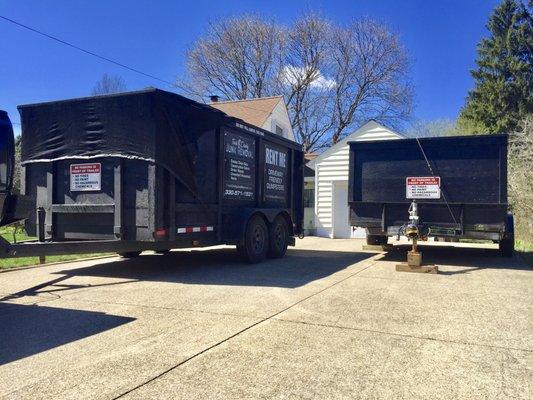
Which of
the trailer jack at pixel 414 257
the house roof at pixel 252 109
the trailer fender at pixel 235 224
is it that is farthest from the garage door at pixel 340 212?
the trailer fender at pixel 235 224

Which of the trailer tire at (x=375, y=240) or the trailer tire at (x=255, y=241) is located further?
the trailer tire at (x=375, y=240)

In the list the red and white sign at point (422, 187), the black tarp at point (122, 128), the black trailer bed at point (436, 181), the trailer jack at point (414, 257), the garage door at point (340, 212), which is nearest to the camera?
the black tarp at point (122, 128)

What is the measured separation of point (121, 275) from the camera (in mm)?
8797

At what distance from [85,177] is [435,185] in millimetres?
7206

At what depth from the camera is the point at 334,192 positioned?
20219 mm

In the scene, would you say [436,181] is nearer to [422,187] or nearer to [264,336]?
[422,187]

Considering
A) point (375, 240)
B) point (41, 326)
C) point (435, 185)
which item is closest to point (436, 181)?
point (435, 185)

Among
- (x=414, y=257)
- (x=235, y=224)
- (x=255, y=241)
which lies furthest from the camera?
(x=255, y=241)

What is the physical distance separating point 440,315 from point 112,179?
5313 millimetres

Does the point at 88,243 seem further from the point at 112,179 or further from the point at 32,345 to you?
the point at 32,345

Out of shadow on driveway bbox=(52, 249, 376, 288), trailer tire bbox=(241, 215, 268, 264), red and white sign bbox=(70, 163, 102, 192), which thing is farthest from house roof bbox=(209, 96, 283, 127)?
red and white sign bbox=(70, 163, 102, 192)

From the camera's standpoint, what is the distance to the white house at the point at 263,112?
77.8 feet

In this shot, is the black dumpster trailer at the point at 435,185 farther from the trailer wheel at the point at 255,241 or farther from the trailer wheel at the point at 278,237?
the trailer wheel at the point at 255,241

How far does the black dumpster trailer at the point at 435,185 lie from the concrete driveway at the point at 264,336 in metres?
1.87
